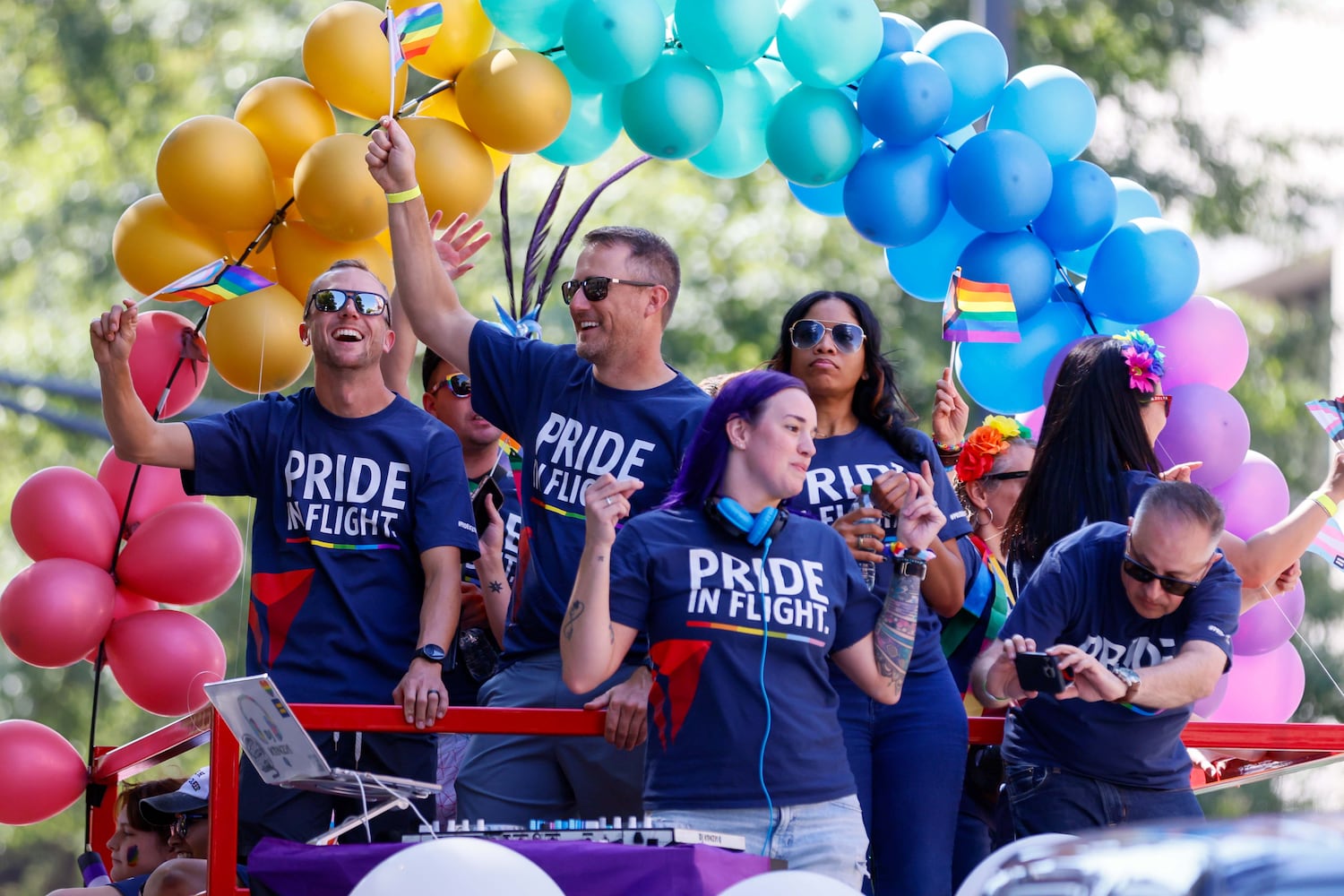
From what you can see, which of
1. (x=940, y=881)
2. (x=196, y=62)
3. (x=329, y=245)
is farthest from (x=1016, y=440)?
(x=196, y=62)

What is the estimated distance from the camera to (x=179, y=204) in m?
5.58

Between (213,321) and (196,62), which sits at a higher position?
(196,62)

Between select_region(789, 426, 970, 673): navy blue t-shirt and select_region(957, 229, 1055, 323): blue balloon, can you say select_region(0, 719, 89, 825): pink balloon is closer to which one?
select_region(789, 426, 970, 673): navy blue t-shirt

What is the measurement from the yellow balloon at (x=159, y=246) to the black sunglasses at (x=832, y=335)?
79.8 inches

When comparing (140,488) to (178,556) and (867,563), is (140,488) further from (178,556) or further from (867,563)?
(867,563)

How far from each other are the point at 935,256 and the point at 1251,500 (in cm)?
143

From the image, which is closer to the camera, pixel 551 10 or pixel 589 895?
pixel 589 895

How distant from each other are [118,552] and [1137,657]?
344cm

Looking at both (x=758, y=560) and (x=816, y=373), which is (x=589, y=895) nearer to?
(x=758, y=560)

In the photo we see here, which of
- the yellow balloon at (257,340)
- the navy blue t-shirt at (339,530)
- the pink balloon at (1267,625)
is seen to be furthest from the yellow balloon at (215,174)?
the pink balloon at (1267,625)

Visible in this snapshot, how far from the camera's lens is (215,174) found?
5.50 metres

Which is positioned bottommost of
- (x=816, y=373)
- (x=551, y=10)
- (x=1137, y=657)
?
(x=1137, y=657)

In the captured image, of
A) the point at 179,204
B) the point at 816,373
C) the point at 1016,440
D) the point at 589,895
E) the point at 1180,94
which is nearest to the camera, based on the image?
the point at 589,895

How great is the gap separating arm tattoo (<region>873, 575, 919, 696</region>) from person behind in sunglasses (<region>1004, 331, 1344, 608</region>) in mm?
840
